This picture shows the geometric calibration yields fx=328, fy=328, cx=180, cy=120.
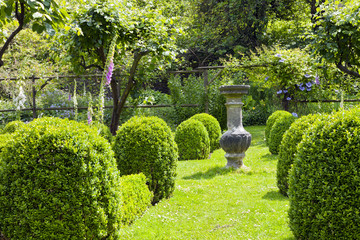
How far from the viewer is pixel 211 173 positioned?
6871mm

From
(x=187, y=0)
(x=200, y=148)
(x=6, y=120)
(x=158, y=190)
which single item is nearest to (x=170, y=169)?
(x=158, y=190)

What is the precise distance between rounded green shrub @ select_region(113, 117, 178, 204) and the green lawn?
40 centimetres

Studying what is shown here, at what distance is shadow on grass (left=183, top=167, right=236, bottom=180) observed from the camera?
661 cm

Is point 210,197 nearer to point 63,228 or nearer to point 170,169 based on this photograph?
point 170,169

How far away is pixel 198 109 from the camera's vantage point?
11.5 meters

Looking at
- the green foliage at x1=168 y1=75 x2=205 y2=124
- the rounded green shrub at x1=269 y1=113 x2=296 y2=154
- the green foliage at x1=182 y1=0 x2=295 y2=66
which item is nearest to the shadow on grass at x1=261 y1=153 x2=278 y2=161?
the rounded green shrub at x1=269 y1=113 x2=296 y2=154

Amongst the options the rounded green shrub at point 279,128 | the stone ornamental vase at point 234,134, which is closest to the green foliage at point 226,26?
the rounded green shrub at point 279,128

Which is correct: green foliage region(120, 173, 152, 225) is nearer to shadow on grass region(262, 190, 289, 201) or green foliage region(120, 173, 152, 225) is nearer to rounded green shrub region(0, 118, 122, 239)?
rounded green shrub region(0, 118, 122, 239)

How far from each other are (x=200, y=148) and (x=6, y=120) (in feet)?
29.1

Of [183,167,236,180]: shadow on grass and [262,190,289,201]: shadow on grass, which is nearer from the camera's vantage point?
[262,190,289,201]: shadow on grass

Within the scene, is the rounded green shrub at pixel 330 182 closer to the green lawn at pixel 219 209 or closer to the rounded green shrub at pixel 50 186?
the green lawn at pixel 219 209

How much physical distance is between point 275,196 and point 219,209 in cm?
103

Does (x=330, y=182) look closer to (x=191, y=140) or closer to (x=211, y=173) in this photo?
(x=211, y=173)

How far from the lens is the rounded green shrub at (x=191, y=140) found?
26.8ft
